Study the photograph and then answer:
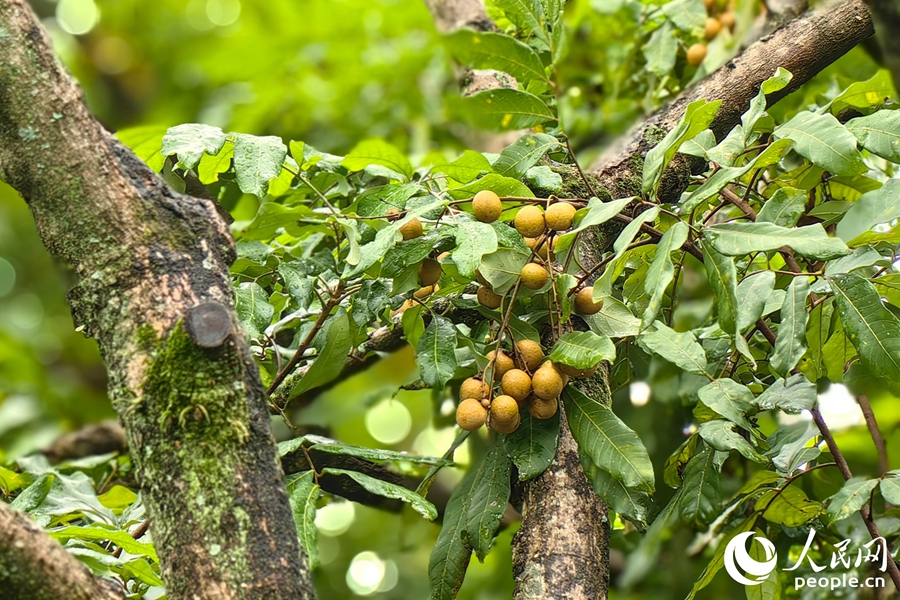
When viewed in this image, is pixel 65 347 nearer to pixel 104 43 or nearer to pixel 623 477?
pixel 104 43

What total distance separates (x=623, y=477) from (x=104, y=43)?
3.11 m

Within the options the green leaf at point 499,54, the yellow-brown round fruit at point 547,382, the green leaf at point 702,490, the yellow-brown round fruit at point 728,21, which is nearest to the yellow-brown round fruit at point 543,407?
the yellow-brown round fruit at point 547,382

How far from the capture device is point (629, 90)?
2.05m

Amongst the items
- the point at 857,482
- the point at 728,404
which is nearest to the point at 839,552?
the point at 857,482

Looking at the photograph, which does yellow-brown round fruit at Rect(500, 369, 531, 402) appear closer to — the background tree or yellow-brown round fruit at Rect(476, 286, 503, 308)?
the background tree

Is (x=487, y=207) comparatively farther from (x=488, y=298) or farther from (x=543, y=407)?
(x=543, y=407)

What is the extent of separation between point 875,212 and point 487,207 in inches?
20.5

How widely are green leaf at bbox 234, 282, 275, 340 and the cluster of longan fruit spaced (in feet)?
3.60

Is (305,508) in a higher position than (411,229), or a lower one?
lower

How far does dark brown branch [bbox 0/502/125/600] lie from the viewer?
706 millimetres

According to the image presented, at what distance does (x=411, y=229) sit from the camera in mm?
1049

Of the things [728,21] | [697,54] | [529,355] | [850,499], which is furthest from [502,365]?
[728,21]

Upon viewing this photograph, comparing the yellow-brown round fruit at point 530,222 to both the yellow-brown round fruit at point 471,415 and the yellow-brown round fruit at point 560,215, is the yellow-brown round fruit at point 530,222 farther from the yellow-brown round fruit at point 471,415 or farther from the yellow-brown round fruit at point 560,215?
the yellow-brown round fruit at point 471,415

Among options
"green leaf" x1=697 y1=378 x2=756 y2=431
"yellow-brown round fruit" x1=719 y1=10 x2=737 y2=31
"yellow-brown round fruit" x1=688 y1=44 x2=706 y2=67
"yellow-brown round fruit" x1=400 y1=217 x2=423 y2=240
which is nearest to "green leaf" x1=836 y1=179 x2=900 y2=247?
"green leaf" x1=697 y1=378 x2=756 y2=431
